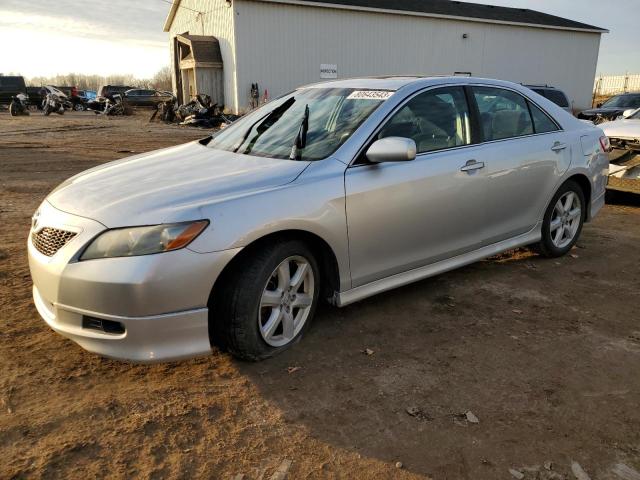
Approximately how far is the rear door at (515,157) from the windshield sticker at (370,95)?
0.90m

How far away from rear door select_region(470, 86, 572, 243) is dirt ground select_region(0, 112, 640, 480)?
684 millimetres

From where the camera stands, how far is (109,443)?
2.43 m

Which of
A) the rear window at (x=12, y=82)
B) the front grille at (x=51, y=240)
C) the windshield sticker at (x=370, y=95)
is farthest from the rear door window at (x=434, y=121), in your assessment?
the rear window at (x=12, y=82)

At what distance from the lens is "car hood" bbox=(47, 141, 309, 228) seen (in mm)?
2742

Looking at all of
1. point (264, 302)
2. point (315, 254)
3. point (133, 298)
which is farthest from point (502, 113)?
point (133, 298)

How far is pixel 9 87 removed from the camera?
33.0 m

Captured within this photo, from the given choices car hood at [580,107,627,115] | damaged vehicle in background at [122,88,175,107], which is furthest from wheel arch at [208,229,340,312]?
damaged vehicle in background at [122,88,175,107]

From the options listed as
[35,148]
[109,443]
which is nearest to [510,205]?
[109,443]

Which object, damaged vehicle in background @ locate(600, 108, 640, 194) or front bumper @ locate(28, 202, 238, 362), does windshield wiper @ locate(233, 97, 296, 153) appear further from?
damaged vehicle in background @ locate(600, 108, 640, 194)

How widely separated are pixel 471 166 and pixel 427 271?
874mm

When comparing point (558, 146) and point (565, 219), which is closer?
point (558, 146)

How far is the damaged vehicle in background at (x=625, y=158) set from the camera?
7.26 metres

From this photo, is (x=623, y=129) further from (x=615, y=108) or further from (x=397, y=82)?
(x=615, y=108)

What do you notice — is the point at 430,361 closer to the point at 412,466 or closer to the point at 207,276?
the point at 412,466
